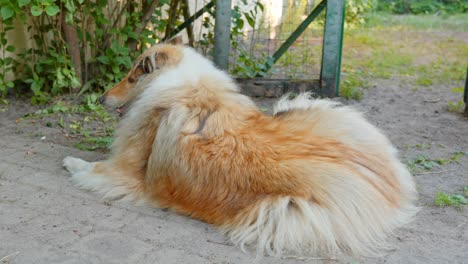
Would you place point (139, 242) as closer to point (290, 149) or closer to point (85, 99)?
point (290, 149)

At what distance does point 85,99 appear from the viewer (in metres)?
5.76

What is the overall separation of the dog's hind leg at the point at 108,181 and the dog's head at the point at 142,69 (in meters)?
0.49

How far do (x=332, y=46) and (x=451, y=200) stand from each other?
2811 mm

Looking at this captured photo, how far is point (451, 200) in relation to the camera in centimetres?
369

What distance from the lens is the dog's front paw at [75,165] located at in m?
3.99

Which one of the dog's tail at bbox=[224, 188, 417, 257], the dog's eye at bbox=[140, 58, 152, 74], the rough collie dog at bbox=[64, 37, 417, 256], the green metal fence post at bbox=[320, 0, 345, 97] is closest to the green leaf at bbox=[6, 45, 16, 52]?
the rough collie dog at bbox=[64, 37, 417, 256]

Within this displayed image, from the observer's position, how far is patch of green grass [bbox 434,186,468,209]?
3641 mm

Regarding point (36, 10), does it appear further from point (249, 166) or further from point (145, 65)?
point (249, 166)

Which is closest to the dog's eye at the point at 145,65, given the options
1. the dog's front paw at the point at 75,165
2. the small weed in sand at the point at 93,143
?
the dog's front paw at the point at 75,165

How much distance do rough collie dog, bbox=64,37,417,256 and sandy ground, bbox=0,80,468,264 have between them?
110mm

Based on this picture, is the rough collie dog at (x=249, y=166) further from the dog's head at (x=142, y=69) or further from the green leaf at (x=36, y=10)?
the green leaf at (x=36, y=10)

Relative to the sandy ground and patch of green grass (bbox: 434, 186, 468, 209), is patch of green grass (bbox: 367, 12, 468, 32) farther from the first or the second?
patch of green grass (bbox: 434, 186, 468, 209)

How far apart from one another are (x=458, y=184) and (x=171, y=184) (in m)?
2.11

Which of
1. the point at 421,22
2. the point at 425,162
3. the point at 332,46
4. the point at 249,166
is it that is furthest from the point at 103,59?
the point at 421,22
